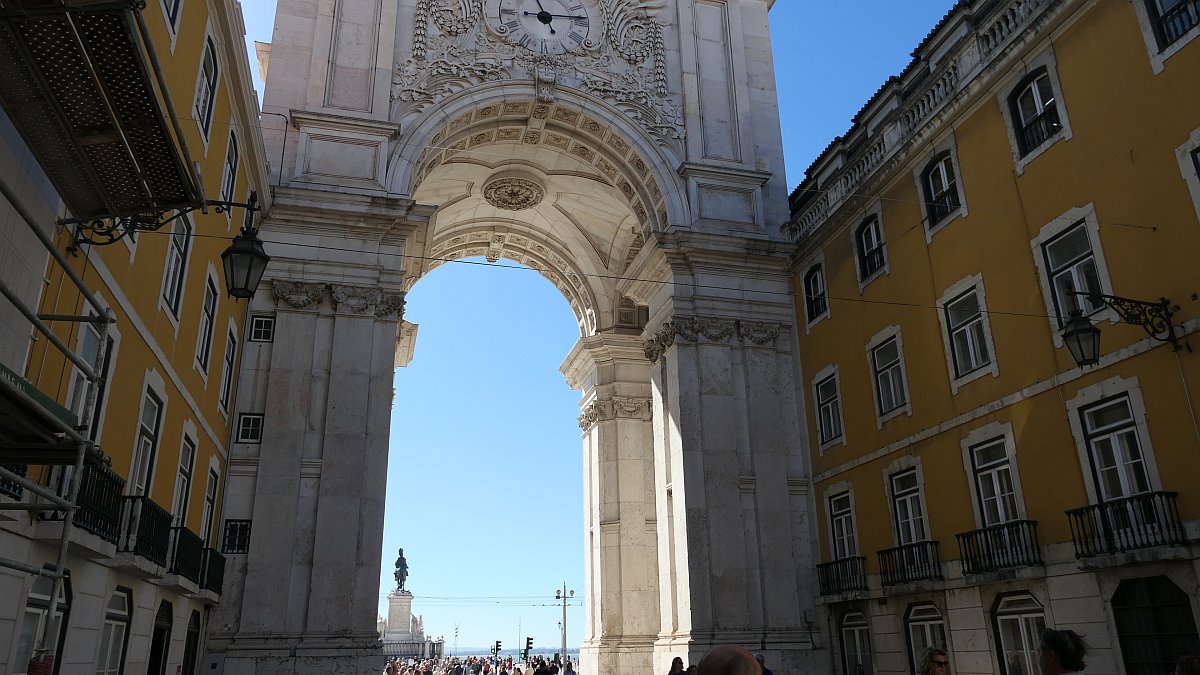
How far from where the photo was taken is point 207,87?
14.6 m

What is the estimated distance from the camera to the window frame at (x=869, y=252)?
65.9 ft

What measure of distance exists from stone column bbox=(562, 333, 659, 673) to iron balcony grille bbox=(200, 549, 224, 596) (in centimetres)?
1380

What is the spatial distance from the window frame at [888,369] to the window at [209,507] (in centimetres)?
1374

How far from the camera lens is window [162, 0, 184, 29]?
11.7 m

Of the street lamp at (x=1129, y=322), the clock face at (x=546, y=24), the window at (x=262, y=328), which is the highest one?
the clock face at (x=546, y=24)

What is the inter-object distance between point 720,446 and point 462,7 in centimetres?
1383

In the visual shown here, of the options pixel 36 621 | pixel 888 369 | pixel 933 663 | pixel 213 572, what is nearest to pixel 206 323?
pixel 213 572

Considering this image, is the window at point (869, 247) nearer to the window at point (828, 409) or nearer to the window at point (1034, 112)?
the window at point (828, 409)

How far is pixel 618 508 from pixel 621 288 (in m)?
7.31

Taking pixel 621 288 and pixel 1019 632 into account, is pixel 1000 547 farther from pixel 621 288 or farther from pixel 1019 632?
pixel 621 288

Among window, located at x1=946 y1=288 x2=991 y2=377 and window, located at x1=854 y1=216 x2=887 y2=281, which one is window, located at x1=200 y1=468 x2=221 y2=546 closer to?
window, located at x1=946 y1=288 x2=991 y2=377

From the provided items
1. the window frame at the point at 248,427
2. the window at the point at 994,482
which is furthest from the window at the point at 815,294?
the window frame at the point at 248,427

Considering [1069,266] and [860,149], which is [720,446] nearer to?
[860,149]

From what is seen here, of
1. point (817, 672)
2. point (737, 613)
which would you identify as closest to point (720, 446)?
point (737, 613)
